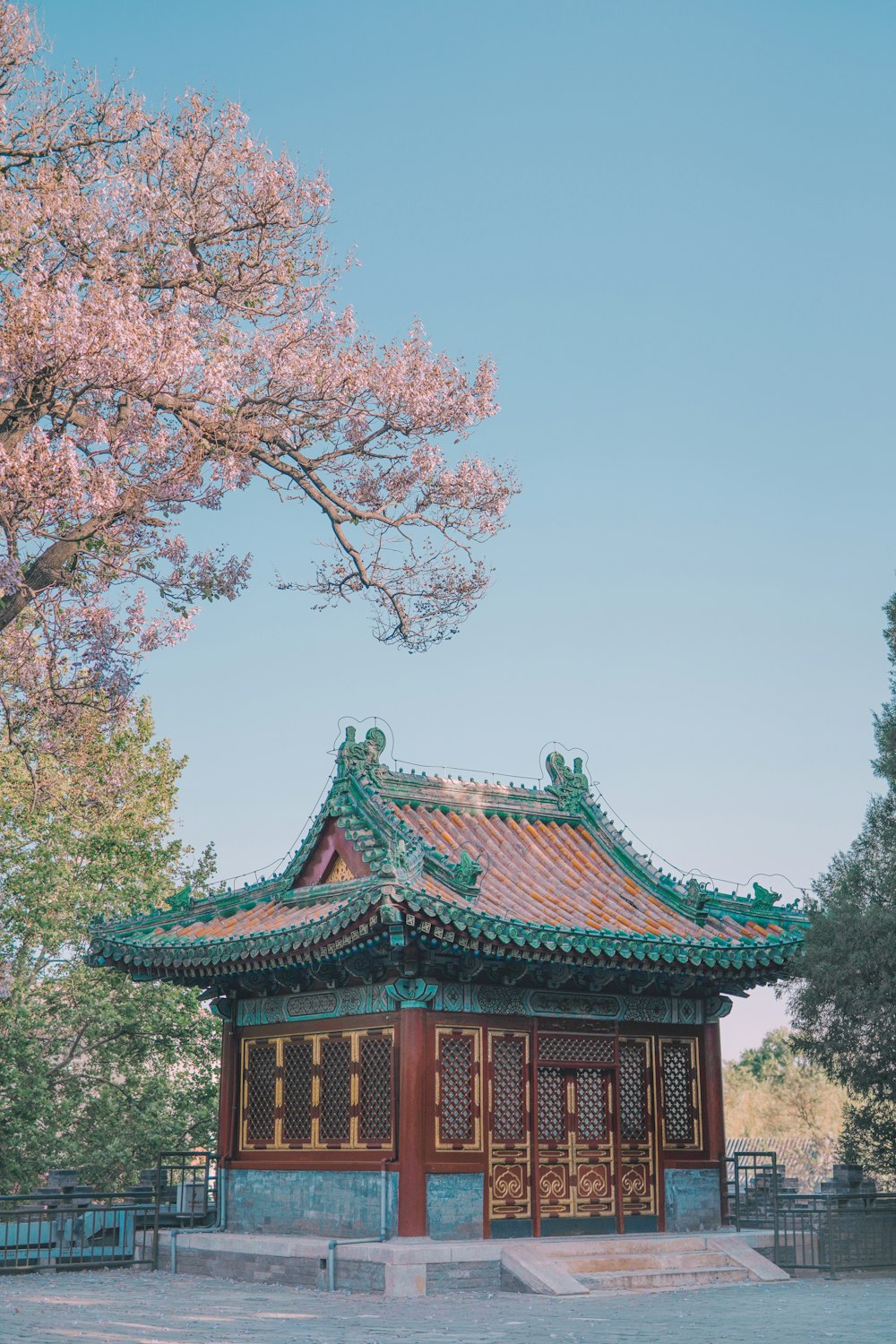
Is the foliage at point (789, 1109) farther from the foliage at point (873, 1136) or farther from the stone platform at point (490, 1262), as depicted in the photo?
the stone platform at point (490, 1262)

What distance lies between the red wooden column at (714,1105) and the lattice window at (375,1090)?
4.96 meters

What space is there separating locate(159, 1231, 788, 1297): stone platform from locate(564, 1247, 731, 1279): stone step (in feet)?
0.04

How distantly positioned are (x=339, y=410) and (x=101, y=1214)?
12.4 metres

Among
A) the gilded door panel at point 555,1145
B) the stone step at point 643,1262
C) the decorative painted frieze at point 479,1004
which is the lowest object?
the stone step at point 643,1262

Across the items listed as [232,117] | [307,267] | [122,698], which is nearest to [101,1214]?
[122,698]

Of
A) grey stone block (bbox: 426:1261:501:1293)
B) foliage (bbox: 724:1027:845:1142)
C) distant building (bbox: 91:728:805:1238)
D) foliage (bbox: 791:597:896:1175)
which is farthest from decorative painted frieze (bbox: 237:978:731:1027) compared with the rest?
foliage (bbox: 724:1027:845:1142)

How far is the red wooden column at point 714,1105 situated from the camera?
19672 millimetres

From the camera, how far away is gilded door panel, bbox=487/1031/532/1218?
58.1ft

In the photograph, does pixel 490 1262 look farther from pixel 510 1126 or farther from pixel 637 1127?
pixel 637 1127

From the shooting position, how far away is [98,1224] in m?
20.3

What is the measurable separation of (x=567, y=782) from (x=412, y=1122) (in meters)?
7.10

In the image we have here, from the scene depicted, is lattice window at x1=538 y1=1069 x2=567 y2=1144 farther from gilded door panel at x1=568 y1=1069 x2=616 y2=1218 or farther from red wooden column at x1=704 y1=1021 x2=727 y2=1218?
red wooden column at x1=704 y1=1021 x2=727 y2=1218

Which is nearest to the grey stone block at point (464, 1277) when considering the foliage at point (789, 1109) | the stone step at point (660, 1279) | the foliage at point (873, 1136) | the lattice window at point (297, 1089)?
the stone step at point (660, 1279)

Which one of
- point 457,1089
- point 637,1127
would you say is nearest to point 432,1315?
point 457,1089
